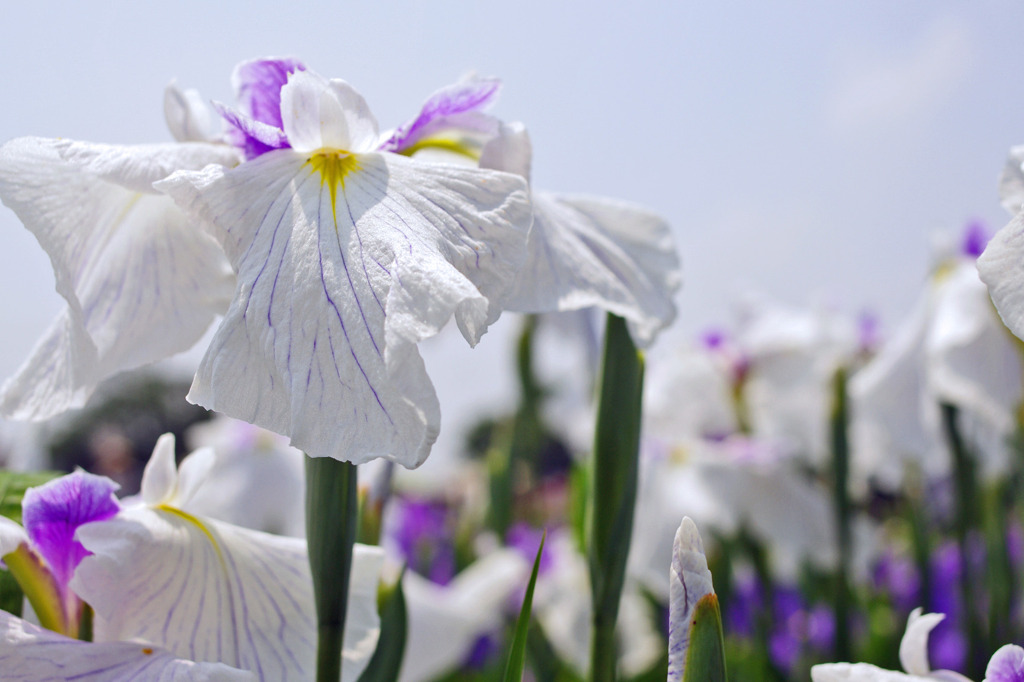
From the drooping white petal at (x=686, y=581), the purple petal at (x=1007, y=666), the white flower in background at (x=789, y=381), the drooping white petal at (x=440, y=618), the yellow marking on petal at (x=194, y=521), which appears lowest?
the drooping white petal at (x=440, y=618)

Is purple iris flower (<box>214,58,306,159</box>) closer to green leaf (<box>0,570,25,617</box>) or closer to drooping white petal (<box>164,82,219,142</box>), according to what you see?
drooping white petal (<box>164,82,219,142</box>)

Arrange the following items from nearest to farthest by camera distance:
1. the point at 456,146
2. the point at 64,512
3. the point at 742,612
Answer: the point at 64,512 → the point at 456,146 → the point at 742,612

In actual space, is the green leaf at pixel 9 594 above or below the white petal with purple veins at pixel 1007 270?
below

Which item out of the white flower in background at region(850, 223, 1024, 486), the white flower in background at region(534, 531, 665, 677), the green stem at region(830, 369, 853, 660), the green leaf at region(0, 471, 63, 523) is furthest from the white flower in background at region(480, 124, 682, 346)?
the white flower in background at region(534, 531, 665, 677)

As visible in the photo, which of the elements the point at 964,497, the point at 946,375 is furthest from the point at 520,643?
the point at 964,497

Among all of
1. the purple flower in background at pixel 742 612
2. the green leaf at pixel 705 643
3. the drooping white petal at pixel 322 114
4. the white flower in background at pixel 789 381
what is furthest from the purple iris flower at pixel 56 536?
the purple flower in background at pixel 742 612

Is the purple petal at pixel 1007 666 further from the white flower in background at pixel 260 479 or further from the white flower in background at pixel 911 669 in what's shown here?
the white flower in background at pixel 260 479

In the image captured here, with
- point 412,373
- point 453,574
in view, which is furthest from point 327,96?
point 453,574

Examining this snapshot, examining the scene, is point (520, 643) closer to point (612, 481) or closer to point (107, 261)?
point (612, 481)
